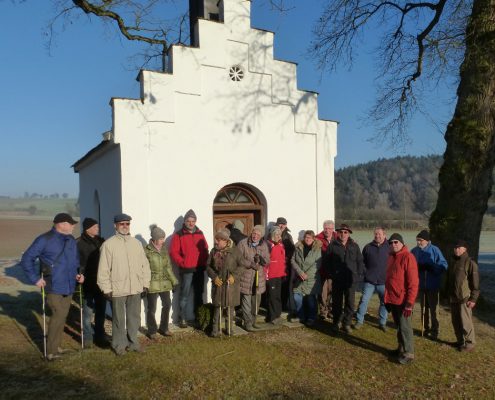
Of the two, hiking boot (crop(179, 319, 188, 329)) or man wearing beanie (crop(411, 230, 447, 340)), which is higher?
man wearing beanie (crop(411, 230, 447, 340))

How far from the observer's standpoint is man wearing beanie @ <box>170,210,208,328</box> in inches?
295

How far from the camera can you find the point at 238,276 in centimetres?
699

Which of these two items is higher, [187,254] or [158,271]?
[187,254]

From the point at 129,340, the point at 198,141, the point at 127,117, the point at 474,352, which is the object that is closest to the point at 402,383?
the point at 474,352

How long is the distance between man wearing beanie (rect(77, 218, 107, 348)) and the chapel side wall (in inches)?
47.4

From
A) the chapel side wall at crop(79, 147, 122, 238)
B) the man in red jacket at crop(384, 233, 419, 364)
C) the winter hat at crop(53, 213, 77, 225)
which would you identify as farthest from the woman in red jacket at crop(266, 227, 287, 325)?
the winter hat at crop(53, 213, 77, 225)

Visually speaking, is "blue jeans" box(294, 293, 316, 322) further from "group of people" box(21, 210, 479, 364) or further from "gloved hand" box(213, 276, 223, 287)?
"gloved hand" box(213, 276, 223, 287)

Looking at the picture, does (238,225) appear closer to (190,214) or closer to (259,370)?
(190,214)

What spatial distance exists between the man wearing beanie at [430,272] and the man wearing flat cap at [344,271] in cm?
100

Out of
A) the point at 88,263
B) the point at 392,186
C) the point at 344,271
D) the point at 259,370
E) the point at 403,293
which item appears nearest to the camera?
the point at 259,370

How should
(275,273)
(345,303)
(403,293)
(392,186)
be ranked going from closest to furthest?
1. (403,293)
2. (345,303)
3. (275,273)
4. (392,186)

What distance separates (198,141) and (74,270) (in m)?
3.39

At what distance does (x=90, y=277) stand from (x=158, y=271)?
1038 millimetres

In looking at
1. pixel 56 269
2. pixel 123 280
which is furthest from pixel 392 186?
pixel 56 269
